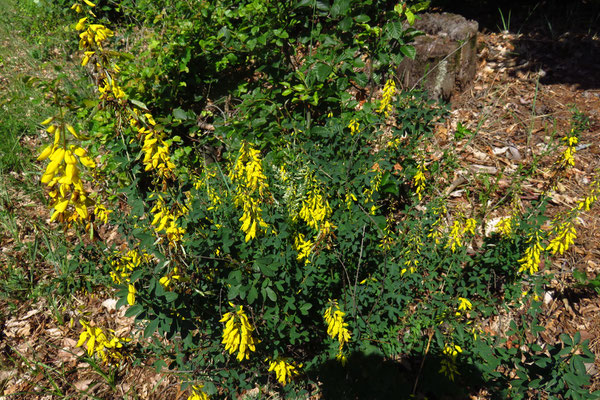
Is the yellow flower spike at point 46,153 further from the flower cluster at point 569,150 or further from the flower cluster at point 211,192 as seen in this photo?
the flower cluster at point 569,150

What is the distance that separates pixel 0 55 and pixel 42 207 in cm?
420

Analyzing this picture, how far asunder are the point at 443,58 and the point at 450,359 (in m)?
3.12

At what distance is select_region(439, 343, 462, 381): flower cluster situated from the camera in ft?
6.36

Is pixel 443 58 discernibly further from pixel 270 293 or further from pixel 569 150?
pixel 270 293

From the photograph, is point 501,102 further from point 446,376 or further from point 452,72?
point 446,376

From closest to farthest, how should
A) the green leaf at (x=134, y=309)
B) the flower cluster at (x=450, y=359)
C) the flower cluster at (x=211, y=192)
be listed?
1. the green leaf at (x=134, y=309)
2. the flower cluster at (x=450, y=359)
3. the flower cluster at (x=211, y=192)

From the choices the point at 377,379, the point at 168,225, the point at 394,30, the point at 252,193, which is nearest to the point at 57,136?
the point at 168,225

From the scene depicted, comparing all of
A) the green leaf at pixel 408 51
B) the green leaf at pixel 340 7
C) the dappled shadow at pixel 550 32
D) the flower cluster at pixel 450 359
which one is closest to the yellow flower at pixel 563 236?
the flower cluster at pixel 450 359

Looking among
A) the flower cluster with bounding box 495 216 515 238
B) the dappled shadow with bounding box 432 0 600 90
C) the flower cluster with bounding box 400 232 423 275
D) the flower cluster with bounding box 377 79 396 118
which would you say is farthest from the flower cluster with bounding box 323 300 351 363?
the dappled shadow with bounding box 432 0 600 90

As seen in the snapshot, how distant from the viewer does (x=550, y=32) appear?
4867 mm

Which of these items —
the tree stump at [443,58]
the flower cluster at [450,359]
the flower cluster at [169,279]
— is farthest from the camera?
the tree stump at [443,58]

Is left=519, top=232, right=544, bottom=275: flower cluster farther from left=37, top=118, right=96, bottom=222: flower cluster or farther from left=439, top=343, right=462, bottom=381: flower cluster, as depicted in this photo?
left=37, top=118, right=96, bottom=222: flower cluster

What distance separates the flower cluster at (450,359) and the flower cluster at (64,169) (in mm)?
1836

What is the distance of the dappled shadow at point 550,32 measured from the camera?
427 cm
